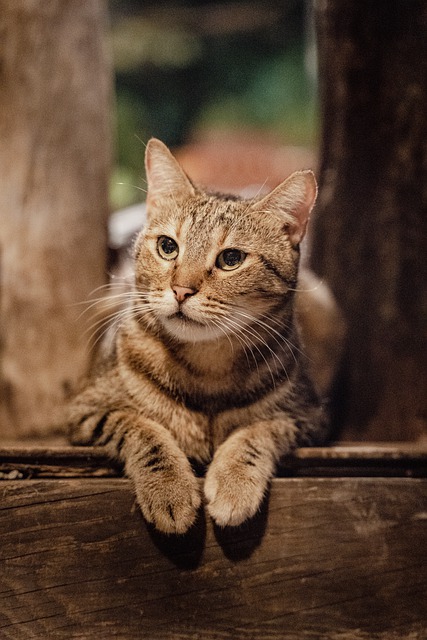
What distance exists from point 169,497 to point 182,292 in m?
0.44

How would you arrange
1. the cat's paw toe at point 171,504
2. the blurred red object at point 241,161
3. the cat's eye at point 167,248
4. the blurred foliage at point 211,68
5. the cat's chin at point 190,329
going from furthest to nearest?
1. the blurred foliage at point 211,68
2. the blurred red object at point 241,161
3. the cat's eye at point 167,248
4. the cat's chin at point 190,329
5. the cat's paw toe at point 171,504

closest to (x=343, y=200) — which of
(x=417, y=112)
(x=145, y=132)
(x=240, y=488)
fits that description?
(x=417, y=112)

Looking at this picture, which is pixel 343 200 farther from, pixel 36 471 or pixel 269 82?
pixel 269 82

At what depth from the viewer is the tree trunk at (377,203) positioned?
224 cm

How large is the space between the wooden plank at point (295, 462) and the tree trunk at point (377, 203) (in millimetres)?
875

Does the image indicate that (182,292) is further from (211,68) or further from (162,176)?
(211,68)

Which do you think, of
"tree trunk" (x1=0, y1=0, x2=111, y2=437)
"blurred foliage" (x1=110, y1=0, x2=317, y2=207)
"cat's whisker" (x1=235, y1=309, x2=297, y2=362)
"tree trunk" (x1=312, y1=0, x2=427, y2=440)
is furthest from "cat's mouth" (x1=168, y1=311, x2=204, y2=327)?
"blurred foliage" (x1=110, y1=0, x2=317, y2=207)

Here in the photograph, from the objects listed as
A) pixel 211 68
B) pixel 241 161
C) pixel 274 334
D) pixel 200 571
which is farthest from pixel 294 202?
pixel 211 68

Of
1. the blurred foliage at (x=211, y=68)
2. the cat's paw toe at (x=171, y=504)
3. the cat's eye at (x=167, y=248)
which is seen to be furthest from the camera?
the blurred foliage at (x=211, y=68)

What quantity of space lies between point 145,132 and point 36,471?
2977mm

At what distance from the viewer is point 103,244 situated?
241cm

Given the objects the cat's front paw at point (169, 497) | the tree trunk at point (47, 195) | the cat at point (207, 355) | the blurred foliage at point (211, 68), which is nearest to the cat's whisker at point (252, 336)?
the cat at point (207, 355)

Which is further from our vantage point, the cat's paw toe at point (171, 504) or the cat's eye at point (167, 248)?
the cat's eye at point (167, 248)

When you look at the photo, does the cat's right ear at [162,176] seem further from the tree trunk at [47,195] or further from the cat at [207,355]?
the tree trunk at [47,195]
